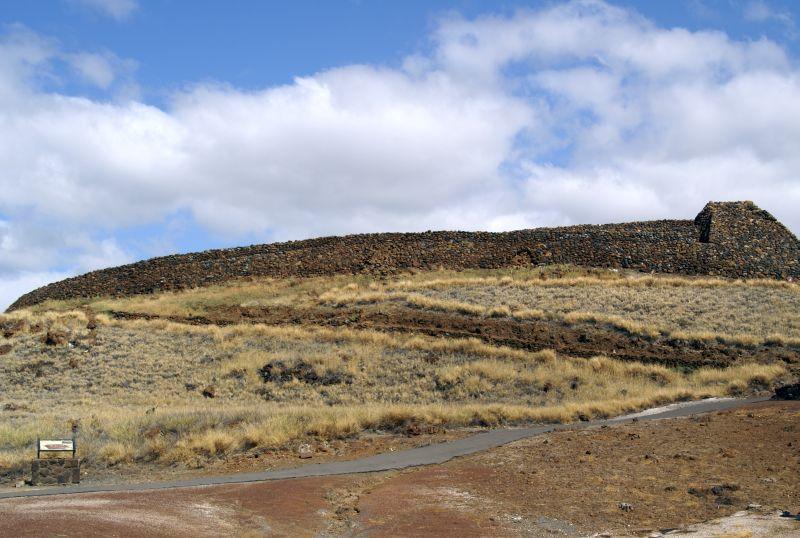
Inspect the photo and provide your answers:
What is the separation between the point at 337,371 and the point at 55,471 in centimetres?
1043

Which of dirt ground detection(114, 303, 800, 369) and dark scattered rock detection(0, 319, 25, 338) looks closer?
dirt ground detection(114, 303, 800, 369)

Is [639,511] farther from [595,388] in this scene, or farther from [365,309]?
[365,309]

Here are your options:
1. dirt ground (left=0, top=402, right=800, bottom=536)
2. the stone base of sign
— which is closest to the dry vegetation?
the stone base of sign

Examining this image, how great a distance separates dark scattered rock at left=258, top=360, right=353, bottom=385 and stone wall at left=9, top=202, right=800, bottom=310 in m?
15.7

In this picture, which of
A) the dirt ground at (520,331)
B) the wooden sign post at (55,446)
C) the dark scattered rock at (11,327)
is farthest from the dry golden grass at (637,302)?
the wooden sign post at (55,446)

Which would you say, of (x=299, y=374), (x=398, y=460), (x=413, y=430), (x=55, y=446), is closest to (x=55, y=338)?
(x=299, y=374)

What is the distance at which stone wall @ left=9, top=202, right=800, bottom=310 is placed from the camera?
37.8 m

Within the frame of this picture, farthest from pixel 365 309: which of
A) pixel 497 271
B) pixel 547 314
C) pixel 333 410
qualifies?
pixel 333 410

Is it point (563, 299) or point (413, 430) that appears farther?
point (563, 299)

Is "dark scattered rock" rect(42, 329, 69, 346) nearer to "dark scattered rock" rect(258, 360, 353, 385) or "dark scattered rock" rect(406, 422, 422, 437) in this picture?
"dark scattered rock" rect(258, 360, 353, 385)

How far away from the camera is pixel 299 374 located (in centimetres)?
2373

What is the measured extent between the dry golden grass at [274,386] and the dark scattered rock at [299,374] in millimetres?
63

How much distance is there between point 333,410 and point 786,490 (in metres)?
10.6

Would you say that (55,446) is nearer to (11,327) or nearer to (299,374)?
(299,374)
